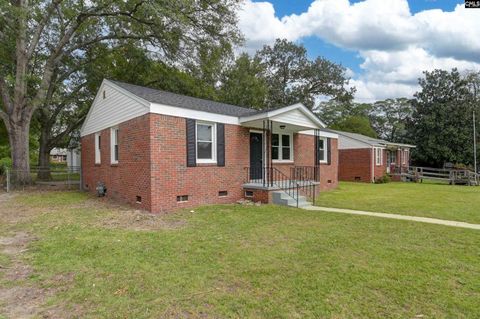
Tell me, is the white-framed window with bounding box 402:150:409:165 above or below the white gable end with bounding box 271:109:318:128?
below

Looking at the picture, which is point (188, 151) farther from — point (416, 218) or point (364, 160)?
point (364, 160)

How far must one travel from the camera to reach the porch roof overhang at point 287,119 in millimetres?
10275

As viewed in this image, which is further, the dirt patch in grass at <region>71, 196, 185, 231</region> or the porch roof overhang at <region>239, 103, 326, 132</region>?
the porch roof overhang at <region>239, 103, 326, 132</region>

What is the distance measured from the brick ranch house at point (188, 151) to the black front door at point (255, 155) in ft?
0.13

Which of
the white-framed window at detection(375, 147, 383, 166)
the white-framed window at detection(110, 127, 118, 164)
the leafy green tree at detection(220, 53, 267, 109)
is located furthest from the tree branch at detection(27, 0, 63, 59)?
the white-framed window at detection(375, 147, 383, 166)

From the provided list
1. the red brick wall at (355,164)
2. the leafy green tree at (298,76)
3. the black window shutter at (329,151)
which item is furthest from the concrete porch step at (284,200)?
the leafy green tree at (298,76)

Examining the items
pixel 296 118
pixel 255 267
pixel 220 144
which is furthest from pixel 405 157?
pixel 255 267

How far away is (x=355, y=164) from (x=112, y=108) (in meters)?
18.1

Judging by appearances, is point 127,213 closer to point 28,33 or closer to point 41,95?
point 41,95

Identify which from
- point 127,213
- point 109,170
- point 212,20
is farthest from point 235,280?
point 212,20

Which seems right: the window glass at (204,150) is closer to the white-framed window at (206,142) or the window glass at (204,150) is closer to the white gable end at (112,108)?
the white-framed window at (206,142)

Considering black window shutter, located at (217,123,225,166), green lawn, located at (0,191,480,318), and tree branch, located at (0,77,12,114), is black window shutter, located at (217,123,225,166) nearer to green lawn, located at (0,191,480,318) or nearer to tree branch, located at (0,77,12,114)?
green lawn, located at (0,191,480,318)

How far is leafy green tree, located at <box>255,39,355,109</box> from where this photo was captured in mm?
35906

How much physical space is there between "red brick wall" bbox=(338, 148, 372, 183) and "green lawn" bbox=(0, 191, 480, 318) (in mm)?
15678
